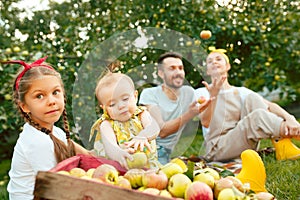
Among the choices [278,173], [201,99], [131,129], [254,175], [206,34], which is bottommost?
[278,173]

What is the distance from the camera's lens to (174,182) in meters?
1.48

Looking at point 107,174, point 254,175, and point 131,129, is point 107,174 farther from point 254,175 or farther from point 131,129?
point 254,175

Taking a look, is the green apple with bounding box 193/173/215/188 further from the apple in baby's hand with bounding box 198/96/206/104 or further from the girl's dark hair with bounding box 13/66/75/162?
the girl's dark hair with bounding box 13/66/75/162

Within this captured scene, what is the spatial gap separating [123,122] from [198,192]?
375 millimetres

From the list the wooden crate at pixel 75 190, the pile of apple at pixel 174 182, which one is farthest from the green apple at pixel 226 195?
the wooden crate at pixel 75 190

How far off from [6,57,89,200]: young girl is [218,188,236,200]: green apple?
0.69 metres

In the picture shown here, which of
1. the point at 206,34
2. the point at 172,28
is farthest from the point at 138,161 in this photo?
the point at 172,28

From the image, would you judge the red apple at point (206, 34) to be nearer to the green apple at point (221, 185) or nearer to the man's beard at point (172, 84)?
the man's beard at point (172, 84)

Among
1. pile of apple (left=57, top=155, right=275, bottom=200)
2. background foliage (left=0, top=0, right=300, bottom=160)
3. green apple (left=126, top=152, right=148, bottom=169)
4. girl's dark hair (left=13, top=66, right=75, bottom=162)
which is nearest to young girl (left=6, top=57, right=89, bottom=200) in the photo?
girl's dark hair (left=13, top=66, right=75, bottom=162)

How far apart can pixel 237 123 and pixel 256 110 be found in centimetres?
18

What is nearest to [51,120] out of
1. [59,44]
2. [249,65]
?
[59,44]

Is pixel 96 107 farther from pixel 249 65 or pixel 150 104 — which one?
pixel 249 65

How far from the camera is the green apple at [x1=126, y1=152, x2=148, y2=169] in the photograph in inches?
60.6

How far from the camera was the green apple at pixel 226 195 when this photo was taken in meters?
1.37
